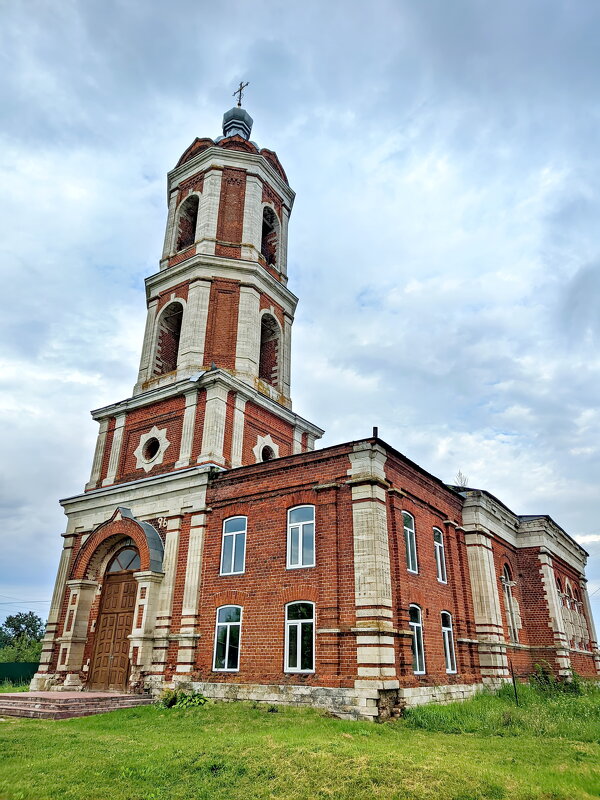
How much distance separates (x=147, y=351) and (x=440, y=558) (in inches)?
556

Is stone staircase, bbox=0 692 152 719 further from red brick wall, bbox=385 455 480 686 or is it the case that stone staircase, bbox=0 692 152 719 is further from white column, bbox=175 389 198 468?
red brick wall, bbox=385 455 480 686

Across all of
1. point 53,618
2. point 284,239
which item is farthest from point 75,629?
point 284,239

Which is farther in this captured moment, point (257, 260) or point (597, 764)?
point (257, 260)

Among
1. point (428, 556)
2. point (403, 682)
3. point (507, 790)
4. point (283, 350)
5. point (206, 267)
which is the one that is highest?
point (206, 267)

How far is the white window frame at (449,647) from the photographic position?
18141mm

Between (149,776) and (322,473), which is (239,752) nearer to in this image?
(149,776)

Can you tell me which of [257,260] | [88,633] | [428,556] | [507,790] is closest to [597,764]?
[507,790]

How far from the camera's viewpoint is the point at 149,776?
896 centimetres

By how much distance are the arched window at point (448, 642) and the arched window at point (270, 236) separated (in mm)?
16630

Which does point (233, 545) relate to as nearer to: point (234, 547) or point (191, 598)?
point (234, 547)

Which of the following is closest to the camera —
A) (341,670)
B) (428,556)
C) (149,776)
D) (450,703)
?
(149,776)

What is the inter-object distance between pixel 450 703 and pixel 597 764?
23.3 ft

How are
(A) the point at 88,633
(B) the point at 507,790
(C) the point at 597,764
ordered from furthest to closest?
1. (A) the point at 88,633
2. (C) the point at 597,764
3. (B) the point at 507,790

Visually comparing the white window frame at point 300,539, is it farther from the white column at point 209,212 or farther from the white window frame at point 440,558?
the white column at point 209,212
